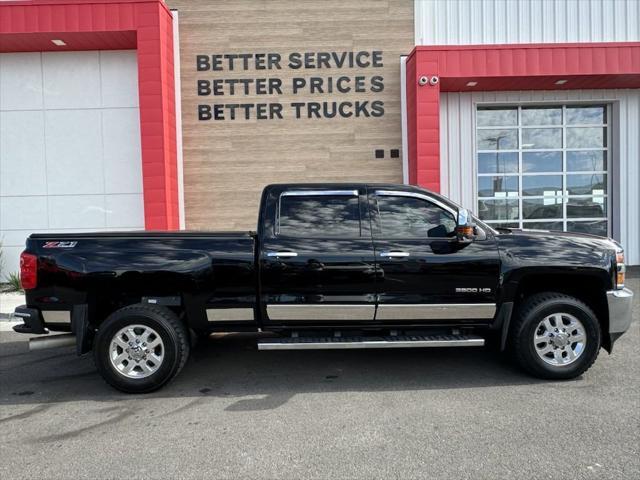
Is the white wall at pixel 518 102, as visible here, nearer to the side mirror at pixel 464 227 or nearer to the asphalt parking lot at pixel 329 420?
the asphalt parking lot at pixel 329 420

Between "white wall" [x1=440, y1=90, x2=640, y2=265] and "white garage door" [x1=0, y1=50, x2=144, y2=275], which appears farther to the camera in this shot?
"white wall" [x1=440, y1=90, x2=640, y2=265]

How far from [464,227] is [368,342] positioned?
143 centimetres

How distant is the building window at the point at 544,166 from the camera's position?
12398 millimetres

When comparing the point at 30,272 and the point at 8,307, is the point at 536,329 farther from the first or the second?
the point at 8,307

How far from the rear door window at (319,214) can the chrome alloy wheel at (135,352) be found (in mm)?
1616

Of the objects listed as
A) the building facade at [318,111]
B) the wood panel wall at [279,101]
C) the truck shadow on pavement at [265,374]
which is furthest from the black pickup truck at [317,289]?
the wood panel wall at [279,101]

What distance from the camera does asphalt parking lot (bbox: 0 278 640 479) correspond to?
335 cm

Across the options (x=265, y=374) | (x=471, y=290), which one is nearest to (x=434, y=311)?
(x=471, y=290)

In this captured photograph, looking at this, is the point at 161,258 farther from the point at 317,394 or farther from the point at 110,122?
the point at 110,122

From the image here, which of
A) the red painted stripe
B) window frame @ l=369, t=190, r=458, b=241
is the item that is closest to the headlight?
window frame @ l=369, t=190, r=458, b=241

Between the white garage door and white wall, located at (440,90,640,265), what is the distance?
7.26 meters

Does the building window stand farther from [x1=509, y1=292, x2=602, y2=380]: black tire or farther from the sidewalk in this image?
the sidewalk

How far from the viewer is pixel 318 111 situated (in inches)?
Result: 466

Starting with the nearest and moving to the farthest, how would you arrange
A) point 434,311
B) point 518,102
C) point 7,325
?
1. point 434,311
2. point 7,325
3. point 518,102
